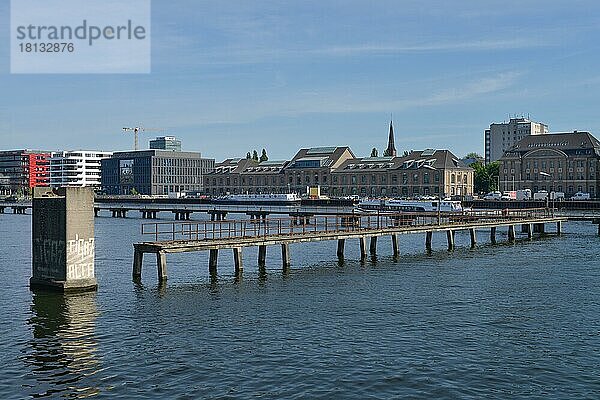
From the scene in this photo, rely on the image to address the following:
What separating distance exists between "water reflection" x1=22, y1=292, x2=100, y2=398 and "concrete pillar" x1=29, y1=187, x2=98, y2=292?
1062mm

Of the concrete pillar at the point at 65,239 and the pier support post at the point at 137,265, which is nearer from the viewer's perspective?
the concrete pillar at the point at 65,239

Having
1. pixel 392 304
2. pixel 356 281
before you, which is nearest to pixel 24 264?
pixel 356 281

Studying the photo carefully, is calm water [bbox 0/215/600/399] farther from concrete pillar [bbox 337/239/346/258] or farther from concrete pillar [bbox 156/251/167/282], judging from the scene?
concrete pillar [bbox 337/239/346/258]

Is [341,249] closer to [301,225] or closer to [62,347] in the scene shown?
[301,225]

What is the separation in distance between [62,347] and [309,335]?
1102 cm

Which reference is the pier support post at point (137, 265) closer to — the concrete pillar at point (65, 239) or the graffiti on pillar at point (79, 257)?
the concrete pillar at point (65, 239)

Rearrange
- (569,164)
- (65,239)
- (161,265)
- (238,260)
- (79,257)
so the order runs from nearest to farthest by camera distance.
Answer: (65,239)
(79,257)
(161,265)
(238,260)
(569,164)

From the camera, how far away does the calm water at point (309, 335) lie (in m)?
26.2

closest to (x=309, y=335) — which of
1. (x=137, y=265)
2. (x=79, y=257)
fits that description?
(x=79, y=257)

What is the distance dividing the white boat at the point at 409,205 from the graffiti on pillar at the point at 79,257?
112 metres

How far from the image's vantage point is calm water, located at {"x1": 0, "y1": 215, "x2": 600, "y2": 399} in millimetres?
26188

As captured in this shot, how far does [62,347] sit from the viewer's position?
31.6 metres

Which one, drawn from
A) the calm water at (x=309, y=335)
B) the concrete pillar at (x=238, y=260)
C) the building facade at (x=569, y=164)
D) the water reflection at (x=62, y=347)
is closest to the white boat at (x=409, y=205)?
the building facade at (x=569, y=164)

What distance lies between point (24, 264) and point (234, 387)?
1648 inches
